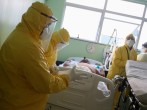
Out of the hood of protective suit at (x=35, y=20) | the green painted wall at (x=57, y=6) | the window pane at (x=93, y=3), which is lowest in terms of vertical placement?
the hood of protective suit at (x=35, y=20)

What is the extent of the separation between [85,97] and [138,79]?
729mm

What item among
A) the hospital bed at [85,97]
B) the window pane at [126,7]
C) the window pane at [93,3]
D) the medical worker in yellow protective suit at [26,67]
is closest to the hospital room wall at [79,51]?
the window pane at [93,3]

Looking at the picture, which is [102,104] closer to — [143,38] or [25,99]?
[25,99]

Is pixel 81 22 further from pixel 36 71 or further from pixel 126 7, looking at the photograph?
pixel 36 71

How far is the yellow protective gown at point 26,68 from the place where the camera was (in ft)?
4.86

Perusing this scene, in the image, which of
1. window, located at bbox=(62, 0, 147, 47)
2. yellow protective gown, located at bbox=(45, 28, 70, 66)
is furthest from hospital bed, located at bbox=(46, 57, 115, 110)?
window, located at bbox=(62, 0, 147, 47)

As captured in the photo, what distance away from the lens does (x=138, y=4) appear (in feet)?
21.6

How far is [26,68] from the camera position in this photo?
1479 mm

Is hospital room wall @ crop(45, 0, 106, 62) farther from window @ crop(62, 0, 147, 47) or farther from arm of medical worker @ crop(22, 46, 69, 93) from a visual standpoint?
arm of medical worker @ crop(22, 46, 69, 93)

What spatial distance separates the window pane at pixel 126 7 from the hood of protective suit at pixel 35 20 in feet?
17.0

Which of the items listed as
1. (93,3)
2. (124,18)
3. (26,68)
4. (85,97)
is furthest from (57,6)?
(26,68)

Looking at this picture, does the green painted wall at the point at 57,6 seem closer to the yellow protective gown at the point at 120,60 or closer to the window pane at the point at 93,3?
the window pane at the point at 93,3

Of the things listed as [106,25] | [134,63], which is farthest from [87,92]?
[106,25]

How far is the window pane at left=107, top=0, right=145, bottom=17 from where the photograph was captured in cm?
655
